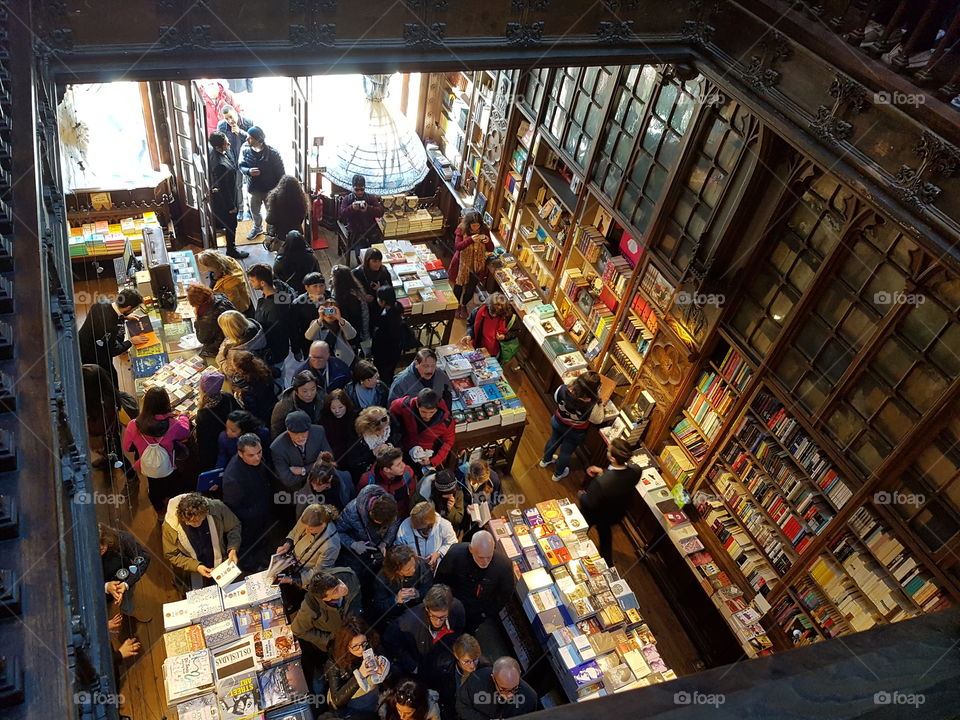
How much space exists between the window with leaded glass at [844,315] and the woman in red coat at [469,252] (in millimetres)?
4137

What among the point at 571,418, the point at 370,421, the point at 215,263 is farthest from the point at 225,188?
the point at 571,418

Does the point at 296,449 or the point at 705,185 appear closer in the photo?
the point at 296,449

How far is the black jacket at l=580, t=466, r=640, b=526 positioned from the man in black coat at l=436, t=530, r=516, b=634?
153 cm

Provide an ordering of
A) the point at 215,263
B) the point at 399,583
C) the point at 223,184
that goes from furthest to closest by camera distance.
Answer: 1. the point at 223,184
2. the point at 215,263
3. the point at 399,583

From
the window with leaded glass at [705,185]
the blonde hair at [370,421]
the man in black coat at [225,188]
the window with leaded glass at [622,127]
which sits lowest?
the blonde hair at [370,421]

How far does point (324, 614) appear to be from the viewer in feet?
15.7

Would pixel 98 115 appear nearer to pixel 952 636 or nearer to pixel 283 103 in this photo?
pixel 283 103

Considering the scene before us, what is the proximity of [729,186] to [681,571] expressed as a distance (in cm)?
374

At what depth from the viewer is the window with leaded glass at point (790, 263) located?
548 centimetres

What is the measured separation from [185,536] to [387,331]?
298cm

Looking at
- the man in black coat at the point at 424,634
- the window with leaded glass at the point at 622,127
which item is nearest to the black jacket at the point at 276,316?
the man in black coat at the point at 424,634

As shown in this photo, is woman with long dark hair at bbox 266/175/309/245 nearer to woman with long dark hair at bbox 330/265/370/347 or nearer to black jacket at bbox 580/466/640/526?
woman with long dark hair at bbox 330/265/370/347

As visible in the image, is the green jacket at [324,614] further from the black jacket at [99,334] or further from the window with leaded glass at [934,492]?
the window with leaded glass at [934,492]

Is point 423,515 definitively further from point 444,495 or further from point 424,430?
point 424,430
